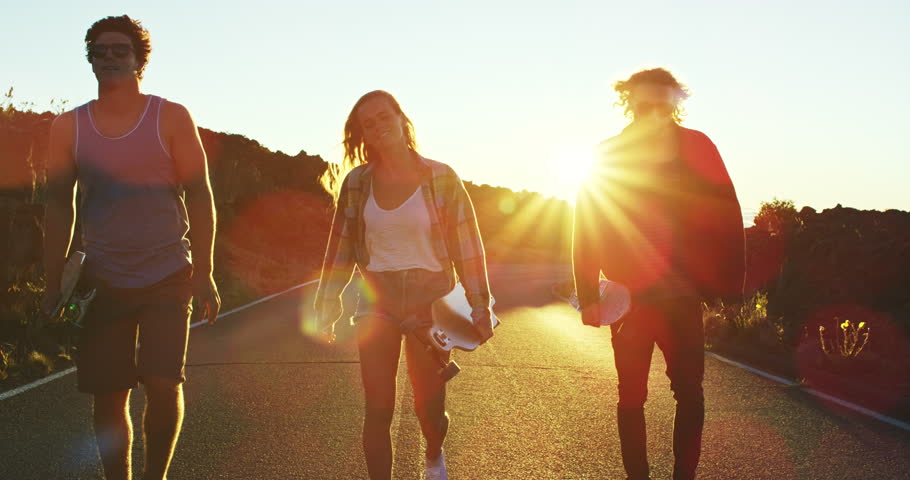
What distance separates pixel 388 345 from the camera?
154 inches

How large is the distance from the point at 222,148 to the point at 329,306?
115 feet

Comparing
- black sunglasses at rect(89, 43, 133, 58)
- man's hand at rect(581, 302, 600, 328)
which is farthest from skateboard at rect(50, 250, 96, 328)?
man's hand at rect(581, 302, 600, 328)

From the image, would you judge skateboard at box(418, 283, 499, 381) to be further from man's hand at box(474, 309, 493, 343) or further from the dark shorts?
the dark shorts

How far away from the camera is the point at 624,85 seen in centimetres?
418

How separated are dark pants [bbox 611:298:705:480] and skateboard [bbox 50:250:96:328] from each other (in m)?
2.38

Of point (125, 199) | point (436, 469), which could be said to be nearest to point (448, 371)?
point (436, 469)

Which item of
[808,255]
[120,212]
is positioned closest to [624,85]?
[120,212]

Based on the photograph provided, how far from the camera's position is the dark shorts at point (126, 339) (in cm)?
359

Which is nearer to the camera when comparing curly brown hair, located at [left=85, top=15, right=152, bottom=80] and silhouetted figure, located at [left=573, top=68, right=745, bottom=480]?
curly brown hair, located at [left=85, top=15, right=152, bottom=80]

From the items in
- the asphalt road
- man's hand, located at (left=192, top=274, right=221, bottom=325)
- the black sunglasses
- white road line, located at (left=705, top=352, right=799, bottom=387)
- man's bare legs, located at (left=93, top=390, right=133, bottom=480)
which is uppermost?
the black sunglasses

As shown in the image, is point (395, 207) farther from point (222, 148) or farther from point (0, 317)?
point (222, 148)

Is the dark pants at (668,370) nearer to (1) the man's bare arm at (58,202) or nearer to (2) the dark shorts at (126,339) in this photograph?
(2) the dark shorts at (126,339)

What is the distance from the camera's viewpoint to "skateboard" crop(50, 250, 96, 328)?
3562 millimetres

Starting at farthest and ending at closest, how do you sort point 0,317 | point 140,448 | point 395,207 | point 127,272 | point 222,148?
point 222,148
point 0,317
point 140,448
point 395,207
point 127,272
